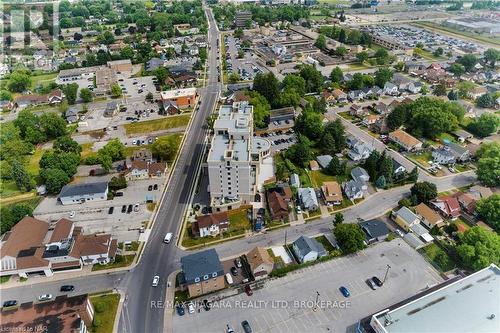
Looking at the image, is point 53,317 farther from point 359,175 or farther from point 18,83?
point 18,83

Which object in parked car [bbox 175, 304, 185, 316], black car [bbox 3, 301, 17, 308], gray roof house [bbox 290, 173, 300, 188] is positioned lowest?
black car [bbox 3, 301, 17, 308]

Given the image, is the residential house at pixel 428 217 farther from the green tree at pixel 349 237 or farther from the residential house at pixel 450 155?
the residential house at pixel 450 155

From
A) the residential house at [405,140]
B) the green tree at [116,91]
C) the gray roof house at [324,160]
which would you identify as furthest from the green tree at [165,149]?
the residential house at [405,140]

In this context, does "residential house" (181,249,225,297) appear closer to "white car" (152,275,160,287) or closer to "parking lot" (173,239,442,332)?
"parking lot" (173,239,442,332)

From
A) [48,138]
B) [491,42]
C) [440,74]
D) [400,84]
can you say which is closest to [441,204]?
[400,84]

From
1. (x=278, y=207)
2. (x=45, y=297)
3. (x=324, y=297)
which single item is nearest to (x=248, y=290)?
(x=324, y=297)

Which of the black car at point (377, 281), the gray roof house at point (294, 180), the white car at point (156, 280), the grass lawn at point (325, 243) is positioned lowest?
the white car at point (156, 280)

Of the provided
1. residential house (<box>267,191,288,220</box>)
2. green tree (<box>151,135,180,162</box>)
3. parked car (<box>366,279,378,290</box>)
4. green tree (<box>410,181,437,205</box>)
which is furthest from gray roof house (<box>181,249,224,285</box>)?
green tree (<box>410,181,437,205</box>)
